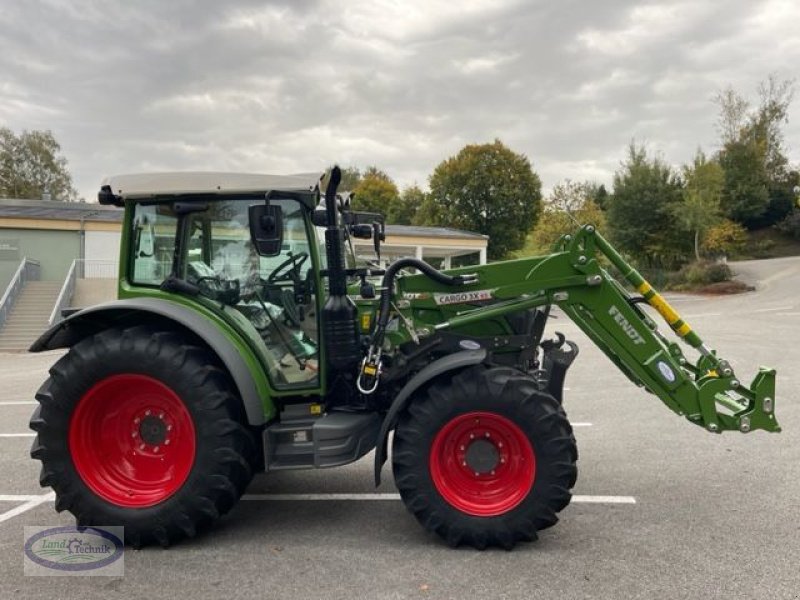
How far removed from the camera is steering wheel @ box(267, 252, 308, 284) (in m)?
3.75

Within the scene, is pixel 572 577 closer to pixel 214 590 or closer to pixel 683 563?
pixel 683 563

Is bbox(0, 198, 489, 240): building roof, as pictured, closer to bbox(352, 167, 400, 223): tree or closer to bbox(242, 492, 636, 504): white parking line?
bbox(242, 492, 636, 504): white parking line

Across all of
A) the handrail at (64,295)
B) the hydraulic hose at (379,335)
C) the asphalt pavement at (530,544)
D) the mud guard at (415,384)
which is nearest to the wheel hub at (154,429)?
the asphalt pavement at (530,544)

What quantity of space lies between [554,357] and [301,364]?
5.77 ft

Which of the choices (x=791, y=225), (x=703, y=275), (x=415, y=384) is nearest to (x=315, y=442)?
(x=415, y=384)

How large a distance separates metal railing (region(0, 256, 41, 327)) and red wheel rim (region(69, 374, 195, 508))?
744 inches

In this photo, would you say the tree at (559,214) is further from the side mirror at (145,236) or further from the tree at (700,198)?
the side mirror at (145,236)

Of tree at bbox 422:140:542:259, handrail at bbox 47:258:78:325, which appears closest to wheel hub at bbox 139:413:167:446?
handrail at bbox 47:258:78:325

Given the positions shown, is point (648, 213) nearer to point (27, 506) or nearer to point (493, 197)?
point (493, 197)

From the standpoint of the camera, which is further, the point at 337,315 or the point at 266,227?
the point at 337,315

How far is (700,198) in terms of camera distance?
2823 cm

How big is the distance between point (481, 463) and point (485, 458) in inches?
1.5

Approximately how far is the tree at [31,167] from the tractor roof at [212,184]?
4811 centimetres

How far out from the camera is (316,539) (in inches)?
142
